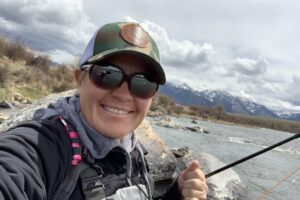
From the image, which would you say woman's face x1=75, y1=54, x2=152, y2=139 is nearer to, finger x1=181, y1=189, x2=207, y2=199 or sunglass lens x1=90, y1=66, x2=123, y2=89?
sunglass lens x1=90, y1=66, x2=123, y2=89

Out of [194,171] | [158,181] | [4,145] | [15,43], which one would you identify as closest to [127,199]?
[194,171]

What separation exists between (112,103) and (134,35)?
1.21ft

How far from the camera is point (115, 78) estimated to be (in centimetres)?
183

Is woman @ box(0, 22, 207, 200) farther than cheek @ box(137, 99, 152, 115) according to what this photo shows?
No

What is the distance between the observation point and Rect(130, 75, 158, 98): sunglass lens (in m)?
1.88

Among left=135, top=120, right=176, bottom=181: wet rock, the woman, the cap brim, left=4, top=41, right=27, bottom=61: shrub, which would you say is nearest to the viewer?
the woman

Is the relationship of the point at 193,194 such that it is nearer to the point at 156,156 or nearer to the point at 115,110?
the point at 115,110

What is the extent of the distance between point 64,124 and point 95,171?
26 centimetres

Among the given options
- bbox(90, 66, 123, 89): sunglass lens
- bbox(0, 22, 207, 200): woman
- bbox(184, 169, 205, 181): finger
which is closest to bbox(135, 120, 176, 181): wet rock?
bbox(184, 169, 205, 181): finger

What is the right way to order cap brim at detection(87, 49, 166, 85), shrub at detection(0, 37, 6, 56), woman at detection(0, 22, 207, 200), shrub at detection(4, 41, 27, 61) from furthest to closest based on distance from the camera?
shrub at detection(4, 41, 27, 61) < shrub at detection(0, 37, 6, 56) < cap brim at detection(87, 49, 166, 85) < woman at detection(0, 22, 207, 200)

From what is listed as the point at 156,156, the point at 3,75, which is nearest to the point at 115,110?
the point at 156,156

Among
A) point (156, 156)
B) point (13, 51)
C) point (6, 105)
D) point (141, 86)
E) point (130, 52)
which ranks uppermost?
point (13, 51)

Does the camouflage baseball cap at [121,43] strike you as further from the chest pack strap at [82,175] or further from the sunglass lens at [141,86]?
the chest pack strap at [82,175]

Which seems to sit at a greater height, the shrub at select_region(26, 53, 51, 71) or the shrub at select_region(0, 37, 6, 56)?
the shrub at select_region(0, 37, 6, 56)
